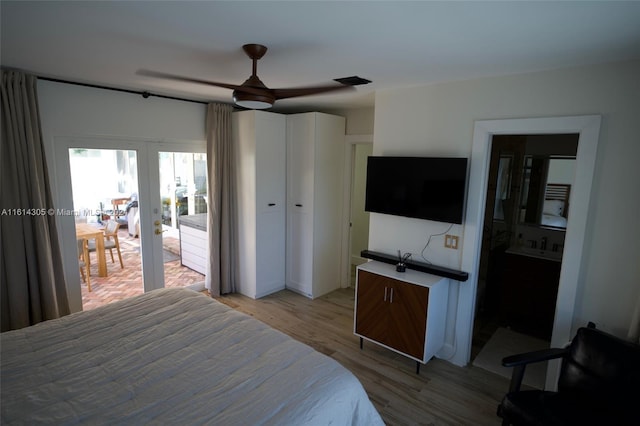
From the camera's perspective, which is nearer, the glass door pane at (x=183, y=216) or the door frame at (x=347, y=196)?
the glass door pane at (x=183, y=216)

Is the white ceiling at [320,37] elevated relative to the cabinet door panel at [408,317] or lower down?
elevated

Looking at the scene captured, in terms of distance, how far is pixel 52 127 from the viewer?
124 inches

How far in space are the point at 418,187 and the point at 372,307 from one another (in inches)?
46.9

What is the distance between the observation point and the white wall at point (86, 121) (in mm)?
3146

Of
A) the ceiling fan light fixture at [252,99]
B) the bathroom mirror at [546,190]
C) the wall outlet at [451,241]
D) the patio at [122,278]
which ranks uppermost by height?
the ceiling fan light fixture at [252,99]

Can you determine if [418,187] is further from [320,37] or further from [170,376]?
[170,376]

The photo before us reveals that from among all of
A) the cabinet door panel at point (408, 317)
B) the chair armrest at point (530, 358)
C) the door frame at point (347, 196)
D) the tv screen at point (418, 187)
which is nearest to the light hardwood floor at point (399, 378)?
the cabinet door panel at point (408, 317)

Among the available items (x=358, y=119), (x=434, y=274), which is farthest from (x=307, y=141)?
(x=434, y=274)

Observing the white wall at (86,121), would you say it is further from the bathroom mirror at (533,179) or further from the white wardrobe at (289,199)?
the bathroom mirror at (533,179)

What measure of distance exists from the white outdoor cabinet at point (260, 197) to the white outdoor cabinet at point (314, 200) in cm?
15

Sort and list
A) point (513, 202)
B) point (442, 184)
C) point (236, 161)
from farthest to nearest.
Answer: point (236, 161) < point (513, 202) < point (442, 184)

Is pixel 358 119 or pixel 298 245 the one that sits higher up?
pixel 358 119

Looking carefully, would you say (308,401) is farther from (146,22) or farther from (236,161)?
(236,161)

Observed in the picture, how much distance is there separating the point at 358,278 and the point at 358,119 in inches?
87.2
